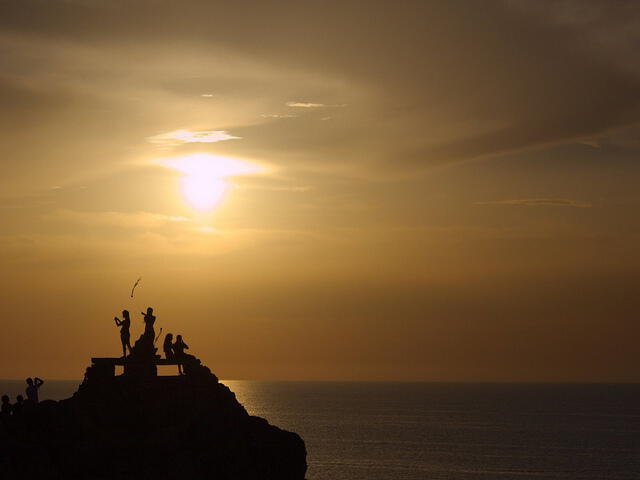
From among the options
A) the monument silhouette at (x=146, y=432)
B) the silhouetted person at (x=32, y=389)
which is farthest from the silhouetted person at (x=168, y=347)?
the silhouetted person at (x=32, y=389)

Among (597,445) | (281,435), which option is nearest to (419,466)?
(597,445)

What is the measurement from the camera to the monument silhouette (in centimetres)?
4222

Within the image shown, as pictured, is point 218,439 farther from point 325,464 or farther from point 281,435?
point 325,464

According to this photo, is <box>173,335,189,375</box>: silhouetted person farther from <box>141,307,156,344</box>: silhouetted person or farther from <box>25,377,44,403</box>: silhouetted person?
<box>25,377,44,403</box>: silhouetted person

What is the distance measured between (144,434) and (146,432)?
0.26 metres

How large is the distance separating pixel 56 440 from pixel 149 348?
6.83m

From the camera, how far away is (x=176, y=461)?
42562 mm

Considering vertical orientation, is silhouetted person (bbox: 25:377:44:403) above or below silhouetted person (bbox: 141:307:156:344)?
below

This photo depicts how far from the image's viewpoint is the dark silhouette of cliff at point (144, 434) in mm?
42219

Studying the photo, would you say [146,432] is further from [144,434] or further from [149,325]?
[149,325]

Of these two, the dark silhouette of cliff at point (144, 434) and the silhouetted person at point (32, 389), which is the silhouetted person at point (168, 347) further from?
the silhouetted person at point (32, 389)

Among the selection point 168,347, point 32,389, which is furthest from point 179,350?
point 32,389

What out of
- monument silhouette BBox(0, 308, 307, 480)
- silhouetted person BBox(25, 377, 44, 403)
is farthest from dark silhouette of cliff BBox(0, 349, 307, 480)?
silhouetted person BBox(25, 377, 44, 403)

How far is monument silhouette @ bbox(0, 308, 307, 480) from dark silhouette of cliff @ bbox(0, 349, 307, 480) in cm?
5
